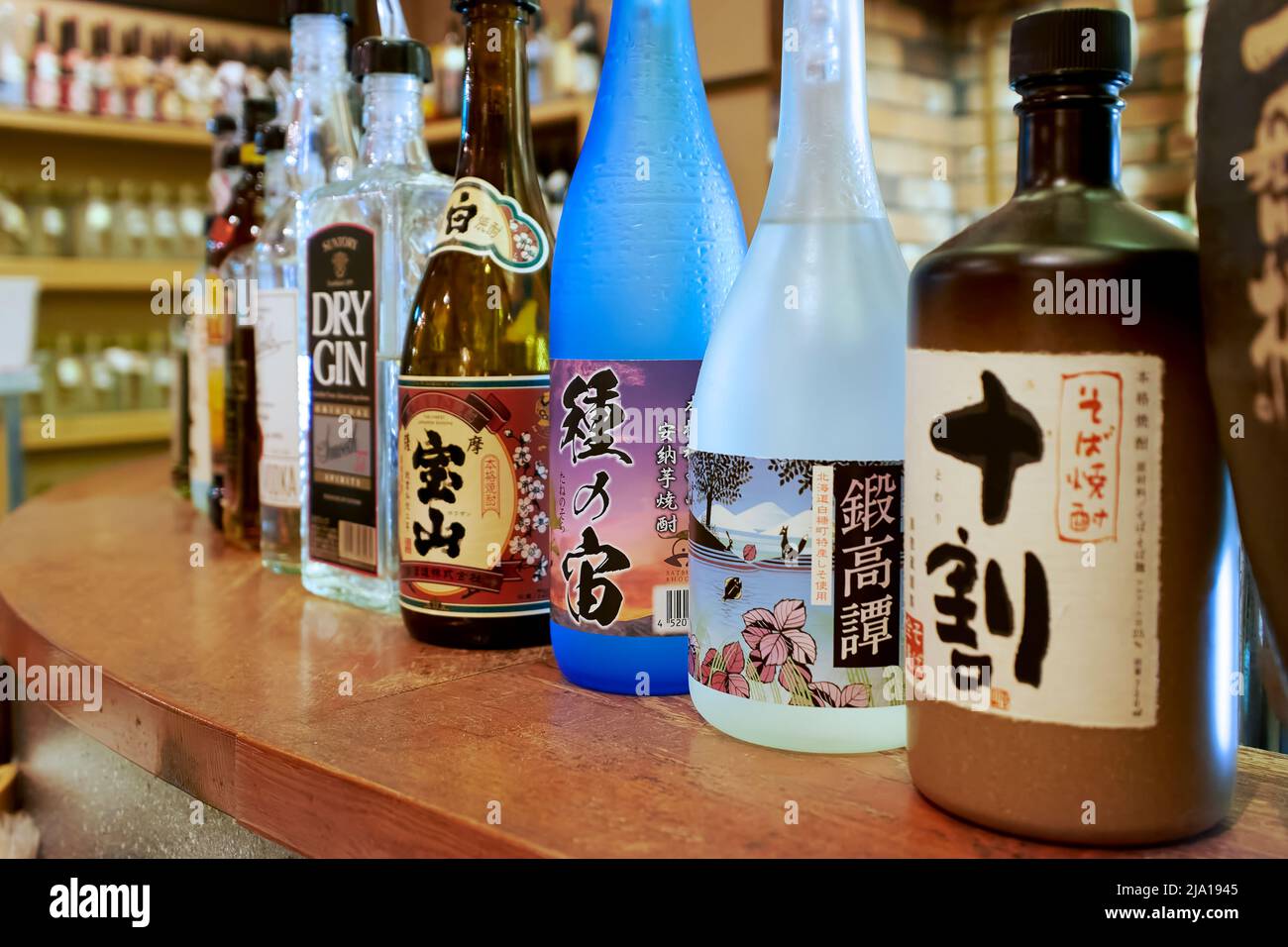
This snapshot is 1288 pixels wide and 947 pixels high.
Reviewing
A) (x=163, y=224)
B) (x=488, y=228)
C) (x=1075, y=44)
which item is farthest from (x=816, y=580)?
(x=163, y=224)

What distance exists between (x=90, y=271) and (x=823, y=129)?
3.37 meters

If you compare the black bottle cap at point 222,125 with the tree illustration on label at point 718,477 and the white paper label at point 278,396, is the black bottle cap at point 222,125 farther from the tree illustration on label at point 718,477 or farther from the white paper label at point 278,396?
the tree illustration on label at point 718,477

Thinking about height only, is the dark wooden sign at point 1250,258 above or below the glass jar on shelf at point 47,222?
below

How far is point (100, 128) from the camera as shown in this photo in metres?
3.40

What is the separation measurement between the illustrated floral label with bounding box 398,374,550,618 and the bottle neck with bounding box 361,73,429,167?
8.8 inches

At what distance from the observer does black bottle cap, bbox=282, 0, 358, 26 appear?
2.91 feet

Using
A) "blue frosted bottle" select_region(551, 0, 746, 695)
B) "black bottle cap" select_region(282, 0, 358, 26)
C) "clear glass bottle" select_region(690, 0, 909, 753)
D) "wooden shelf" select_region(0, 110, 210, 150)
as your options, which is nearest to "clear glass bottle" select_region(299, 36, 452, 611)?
"black bottle cap" select_region(282, 0, 358, 26)

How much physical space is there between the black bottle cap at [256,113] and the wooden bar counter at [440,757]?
0.52 m

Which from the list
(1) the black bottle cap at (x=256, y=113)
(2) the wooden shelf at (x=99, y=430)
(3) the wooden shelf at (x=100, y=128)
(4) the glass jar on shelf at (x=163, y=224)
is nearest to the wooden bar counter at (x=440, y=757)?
(1) the black bottle cap at (x=256, y=113)

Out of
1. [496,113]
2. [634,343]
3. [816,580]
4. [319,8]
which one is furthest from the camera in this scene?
[319,8]

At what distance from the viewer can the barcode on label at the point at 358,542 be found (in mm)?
816

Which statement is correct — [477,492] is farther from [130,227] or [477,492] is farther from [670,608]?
[130,227]

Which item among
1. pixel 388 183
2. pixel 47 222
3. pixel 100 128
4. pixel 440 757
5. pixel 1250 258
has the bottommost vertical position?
pixel 440 757

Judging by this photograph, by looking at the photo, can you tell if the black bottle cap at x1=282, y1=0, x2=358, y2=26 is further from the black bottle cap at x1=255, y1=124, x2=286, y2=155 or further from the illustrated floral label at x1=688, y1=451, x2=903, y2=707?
the illustrated floral label at x1=688, y1=451, x2=903, y2=707
